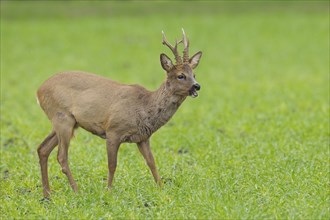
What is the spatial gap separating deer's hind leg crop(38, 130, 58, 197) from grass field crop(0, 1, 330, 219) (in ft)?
0.56

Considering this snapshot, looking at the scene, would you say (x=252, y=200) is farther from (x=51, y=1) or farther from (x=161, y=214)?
(x=51, y=1)

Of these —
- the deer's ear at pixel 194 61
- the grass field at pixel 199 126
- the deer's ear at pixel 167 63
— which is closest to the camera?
the grass field at pixel 199 126

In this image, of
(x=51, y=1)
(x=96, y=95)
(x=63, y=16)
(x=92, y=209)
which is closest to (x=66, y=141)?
(x=96, y=95)

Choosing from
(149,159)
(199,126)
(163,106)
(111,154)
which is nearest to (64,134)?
(111,154)

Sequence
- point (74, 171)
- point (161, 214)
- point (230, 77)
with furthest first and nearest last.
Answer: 1. point (230, 77)
2. point (74, 171)
3. point (161, 214)

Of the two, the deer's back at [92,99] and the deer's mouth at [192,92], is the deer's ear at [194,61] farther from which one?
the deer's back at [92,99]

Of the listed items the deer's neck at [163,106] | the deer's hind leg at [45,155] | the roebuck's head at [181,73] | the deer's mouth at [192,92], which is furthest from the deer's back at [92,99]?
the deer's mouth at [192,92]

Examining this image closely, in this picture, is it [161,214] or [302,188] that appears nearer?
[161,214]

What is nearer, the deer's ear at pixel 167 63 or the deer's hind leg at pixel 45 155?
the deer's ear at pixel 167 63

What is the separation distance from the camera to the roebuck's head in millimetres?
8008

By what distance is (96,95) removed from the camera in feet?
27.4

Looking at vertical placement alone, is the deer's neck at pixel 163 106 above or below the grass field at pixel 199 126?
above

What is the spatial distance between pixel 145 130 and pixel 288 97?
8181 millimetres

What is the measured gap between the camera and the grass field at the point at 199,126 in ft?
24.6
